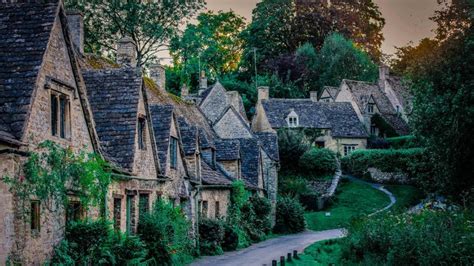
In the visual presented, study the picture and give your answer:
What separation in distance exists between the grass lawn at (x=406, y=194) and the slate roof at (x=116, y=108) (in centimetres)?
3594

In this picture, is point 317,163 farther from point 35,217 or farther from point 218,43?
point 35,217

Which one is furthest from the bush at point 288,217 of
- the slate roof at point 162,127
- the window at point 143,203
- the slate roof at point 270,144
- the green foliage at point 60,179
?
the green foliage at point 60,179

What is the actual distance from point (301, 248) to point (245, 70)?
61.9m

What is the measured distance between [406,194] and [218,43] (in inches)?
1553

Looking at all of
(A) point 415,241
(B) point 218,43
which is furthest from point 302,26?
(A) point 415,241

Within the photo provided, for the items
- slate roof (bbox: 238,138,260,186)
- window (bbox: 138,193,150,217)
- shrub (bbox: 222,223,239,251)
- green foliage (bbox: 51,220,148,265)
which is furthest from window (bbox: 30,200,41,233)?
slate roof (bbox: 238,138,260,186)

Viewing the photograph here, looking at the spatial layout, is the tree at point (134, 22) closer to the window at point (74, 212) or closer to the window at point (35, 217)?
the window at point (74, 212)

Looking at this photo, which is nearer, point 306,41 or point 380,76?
point 380,76

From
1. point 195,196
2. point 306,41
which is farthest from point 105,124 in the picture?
point 306,41

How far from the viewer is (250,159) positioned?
47.3 metres

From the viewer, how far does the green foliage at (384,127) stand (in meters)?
81.8

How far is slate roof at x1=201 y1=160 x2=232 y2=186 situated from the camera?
3634 cm

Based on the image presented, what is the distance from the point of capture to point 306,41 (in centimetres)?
10238

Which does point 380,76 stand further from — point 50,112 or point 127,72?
point 50,112
